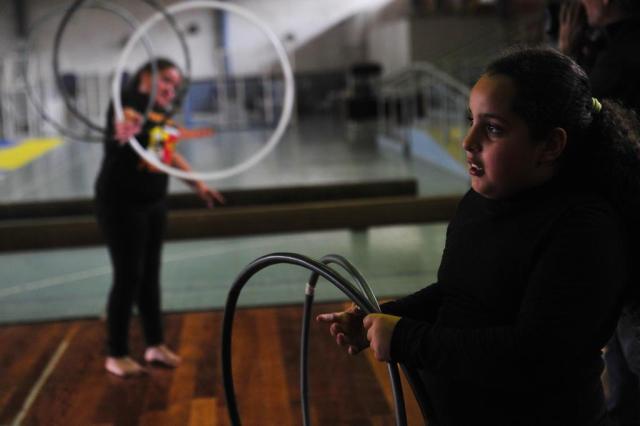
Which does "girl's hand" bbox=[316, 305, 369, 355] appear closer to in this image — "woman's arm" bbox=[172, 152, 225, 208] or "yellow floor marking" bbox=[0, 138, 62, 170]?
"woman's arm" bbox=[172, 152, 225, 208]

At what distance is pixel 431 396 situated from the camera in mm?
1463

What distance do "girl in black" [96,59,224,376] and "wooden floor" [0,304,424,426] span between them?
7.0 inches

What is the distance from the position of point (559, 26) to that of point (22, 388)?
2.40 meters

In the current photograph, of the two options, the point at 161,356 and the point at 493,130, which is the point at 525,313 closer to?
the point at 493,130

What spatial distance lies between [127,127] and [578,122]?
2.43m

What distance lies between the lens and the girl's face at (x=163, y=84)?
3543 millimetres

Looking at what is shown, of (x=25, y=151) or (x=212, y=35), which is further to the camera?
(x=212, y=35)

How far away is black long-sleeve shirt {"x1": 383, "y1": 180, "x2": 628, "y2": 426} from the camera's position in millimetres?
1229

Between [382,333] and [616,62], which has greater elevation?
[616,62]

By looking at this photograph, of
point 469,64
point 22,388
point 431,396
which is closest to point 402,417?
point 431,396

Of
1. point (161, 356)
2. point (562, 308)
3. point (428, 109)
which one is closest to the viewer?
point (562, 308)

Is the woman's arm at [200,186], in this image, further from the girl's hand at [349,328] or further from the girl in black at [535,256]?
the girl in black at [535,256]

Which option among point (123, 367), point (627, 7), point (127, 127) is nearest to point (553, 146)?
point (627, 7)

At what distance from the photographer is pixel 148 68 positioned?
357 cm
